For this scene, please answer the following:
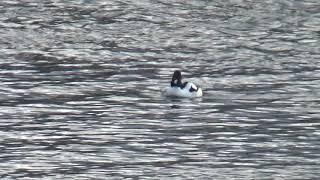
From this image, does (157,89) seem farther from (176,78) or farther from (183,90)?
(183,90)

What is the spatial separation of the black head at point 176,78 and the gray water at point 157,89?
56 cm

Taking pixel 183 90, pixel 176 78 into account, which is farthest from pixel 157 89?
pixel 183 90

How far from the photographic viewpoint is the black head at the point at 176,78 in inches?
1389

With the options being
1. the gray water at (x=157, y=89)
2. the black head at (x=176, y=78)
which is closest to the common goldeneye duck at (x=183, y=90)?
the black head at (x=176, y=78)

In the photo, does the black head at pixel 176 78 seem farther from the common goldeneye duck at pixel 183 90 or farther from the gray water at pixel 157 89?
the gray water at pixel 157 89

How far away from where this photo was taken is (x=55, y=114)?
3175 centimetres

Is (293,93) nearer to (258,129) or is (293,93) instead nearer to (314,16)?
(258,129)

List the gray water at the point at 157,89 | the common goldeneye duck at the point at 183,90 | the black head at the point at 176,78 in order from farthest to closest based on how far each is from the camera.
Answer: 1. the black head at the point at 176,78
2. the common goldeneye duck at the point at 183,90
3. the gray water at the point at 157,89

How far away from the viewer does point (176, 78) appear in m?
35.9

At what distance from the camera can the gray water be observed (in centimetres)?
2645

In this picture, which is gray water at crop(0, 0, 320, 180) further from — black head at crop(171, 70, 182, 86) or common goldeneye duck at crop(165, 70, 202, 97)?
black head at crop(171, 70, 182, 86)

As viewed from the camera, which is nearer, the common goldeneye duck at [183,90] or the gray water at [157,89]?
the gray water at [157,89]

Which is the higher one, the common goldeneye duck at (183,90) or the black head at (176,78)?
the black head at (176,78)

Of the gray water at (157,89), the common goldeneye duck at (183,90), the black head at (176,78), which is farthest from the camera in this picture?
the black head at (176,78)
